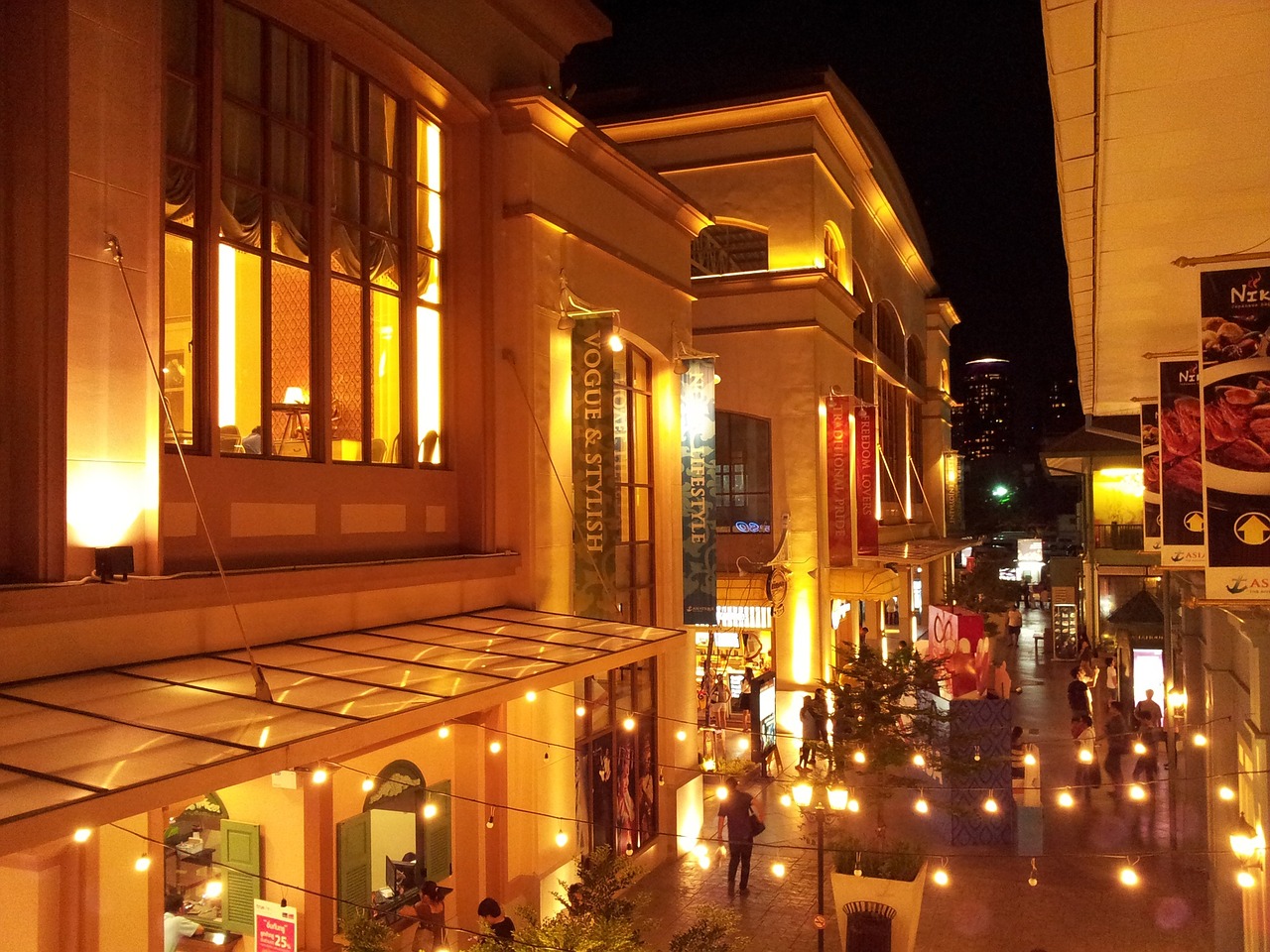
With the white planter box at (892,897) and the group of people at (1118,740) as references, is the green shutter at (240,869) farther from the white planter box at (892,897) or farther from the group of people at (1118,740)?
the group of people at (1118,740)

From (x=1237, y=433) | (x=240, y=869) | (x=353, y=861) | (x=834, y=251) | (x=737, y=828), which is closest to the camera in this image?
(x=1237, y=433)

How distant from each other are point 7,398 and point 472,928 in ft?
24.8

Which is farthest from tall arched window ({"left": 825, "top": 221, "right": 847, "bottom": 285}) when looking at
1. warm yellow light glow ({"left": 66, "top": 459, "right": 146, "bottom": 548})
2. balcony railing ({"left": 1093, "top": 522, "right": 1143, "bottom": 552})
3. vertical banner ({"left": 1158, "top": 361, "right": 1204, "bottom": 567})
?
warm yellow light glow ({"left": 66, "top": 459, "right": 146, "bottom": 548})

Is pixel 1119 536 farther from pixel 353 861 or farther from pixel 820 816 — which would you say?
pixel 353 861

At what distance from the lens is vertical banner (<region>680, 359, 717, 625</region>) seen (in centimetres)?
1730

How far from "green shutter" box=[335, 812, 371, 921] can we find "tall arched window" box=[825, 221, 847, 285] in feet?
61.3

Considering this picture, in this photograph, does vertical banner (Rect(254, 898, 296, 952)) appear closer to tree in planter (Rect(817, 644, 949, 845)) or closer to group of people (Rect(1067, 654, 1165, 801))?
tree in planter (Rect(817, 644, 949, 845))

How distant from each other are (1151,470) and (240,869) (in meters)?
12.4

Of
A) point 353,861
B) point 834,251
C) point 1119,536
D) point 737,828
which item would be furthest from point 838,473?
point 353,861

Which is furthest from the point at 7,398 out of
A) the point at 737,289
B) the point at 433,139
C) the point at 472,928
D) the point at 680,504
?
the point at 737,289

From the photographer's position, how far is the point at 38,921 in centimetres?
768

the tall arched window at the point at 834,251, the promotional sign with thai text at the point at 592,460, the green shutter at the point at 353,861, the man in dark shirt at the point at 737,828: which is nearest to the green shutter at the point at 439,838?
the green shutter at the point at 353,861

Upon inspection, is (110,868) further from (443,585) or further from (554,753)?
(554,753)

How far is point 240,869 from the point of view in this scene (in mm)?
11648
